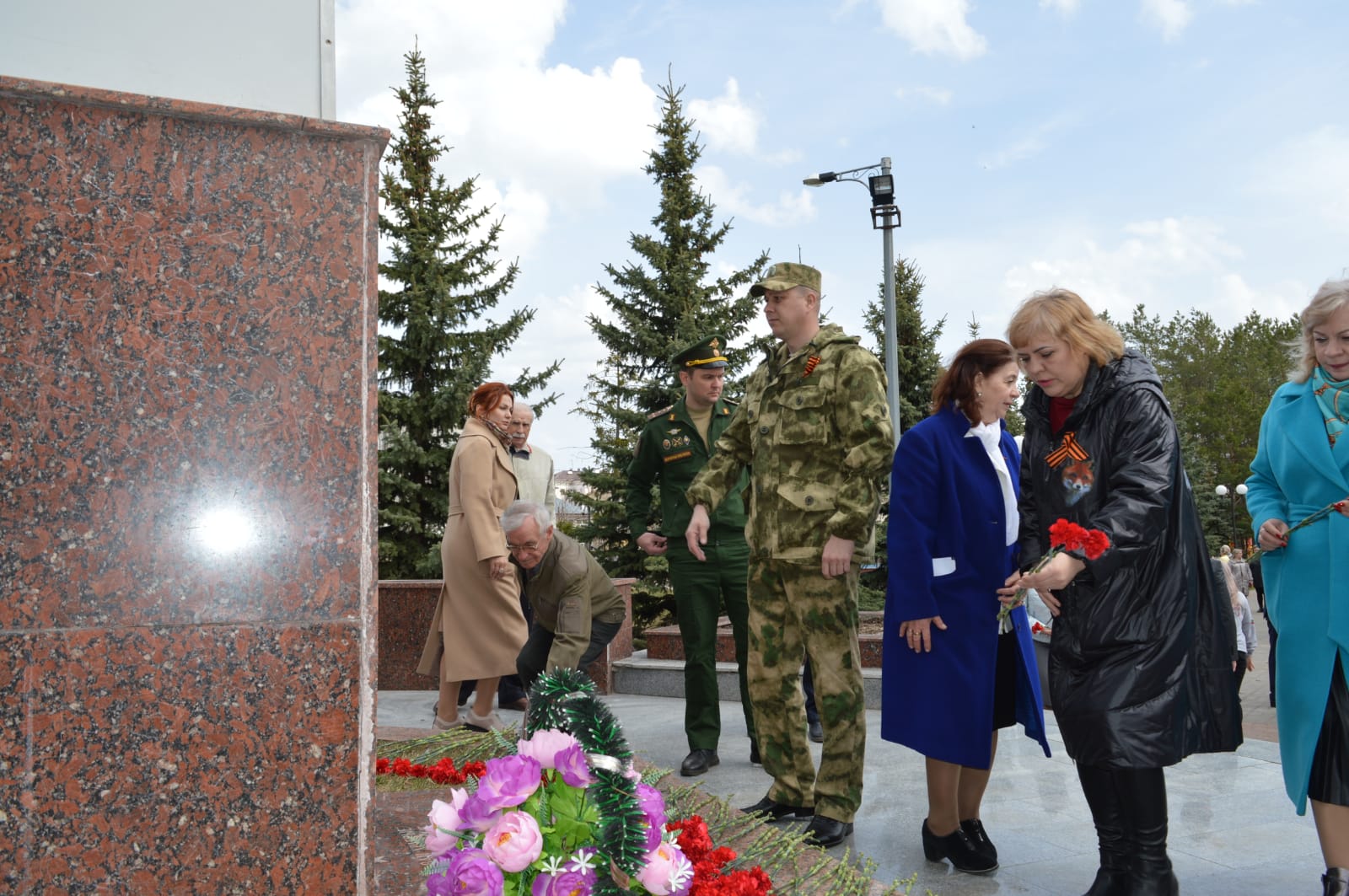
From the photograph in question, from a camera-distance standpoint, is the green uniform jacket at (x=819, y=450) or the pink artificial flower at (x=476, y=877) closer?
the pink artificial flower at (x=476, y=877)

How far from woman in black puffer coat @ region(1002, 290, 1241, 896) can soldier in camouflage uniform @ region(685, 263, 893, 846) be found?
969mm

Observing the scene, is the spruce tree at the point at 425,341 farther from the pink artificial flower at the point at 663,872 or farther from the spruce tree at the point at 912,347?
the pink artificial flower at the point at 663,872

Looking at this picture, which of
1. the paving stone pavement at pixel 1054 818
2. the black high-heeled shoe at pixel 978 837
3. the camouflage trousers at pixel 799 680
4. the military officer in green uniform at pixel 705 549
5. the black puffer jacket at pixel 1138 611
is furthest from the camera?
the military officer in green uniform at pixel 705 549

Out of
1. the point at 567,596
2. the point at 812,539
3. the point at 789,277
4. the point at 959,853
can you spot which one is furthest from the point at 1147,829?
the point at 567,596

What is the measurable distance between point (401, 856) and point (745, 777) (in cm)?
→ 249

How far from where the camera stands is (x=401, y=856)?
320 centimetres

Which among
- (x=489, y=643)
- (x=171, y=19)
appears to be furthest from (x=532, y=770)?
(x=489, y=643)

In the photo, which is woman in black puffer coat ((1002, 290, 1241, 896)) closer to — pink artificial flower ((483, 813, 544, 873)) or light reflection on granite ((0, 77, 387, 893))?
pink artificial flower ((483, 813, 544, 873))

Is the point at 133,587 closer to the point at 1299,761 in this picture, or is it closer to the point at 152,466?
the point at 152,466

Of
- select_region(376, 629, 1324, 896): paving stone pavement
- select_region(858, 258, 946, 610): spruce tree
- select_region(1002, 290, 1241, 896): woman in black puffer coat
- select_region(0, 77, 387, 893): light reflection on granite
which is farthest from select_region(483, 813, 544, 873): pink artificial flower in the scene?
select_region(858, 258, 946, 610): spruce tree

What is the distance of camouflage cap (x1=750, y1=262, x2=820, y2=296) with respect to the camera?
457cm

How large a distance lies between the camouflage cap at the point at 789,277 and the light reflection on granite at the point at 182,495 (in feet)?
7.69

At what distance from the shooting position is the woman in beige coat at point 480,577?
622cm

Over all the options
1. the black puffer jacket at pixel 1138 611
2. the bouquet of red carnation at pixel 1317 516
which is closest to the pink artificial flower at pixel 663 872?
the black puffer jacket at pixel 1138 611
